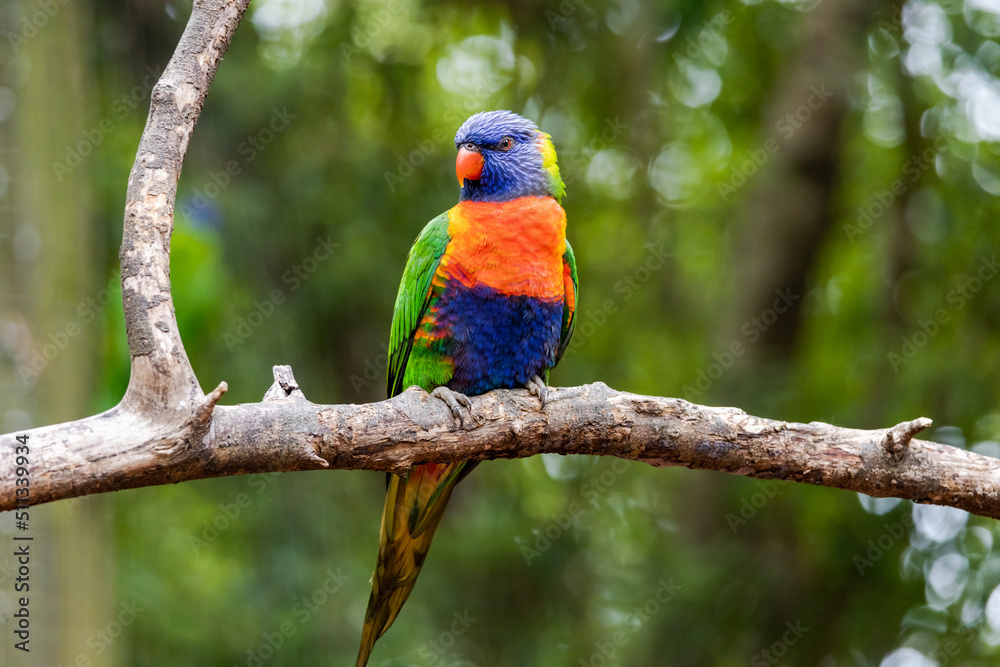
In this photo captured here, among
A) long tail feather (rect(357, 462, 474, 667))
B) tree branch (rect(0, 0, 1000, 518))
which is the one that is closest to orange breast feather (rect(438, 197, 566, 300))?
tree branch (rect(0, 0, 1000, 518))

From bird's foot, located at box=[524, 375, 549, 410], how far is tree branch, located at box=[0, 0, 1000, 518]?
0.15 ft

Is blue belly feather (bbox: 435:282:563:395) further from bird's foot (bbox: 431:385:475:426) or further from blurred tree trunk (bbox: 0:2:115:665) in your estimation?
blurred tree trunk (bbox: 0:2:115:665)

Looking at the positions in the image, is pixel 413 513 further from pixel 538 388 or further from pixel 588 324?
pixel 588 324

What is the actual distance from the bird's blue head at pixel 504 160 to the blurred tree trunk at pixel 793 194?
2.86 m

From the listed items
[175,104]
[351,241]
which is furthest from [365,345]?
[175,104]

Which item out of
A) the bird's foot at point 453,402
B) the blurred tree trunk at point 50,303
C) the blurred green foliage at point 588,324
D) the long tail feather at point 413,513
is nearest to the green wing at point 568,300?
the long tail feather at point 413,513

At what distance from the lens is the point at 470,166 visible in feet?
13.2

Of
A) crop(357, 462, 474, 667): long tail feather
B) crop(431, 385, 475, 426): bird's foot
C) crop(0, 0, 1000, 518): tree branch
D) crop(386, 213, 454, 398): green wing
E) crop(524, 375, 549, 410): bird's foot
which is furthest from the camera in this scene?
crop(386, 213, 454, 398): green wing

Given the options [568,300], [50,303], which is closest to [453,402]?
[568,300]

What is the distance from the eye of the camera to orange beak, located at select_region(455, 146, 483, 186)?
13.1 feet

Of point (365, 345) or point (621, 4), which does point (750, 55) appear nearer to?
point (621, 4)

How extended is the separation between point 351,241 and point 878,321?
3.80m

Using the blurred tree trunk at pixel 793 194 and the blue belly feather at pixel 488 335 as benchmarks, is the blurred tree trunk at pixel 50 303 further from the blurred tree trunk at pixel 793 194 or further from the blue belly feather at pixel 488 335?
the blurred tree trunk at pixel 793 194

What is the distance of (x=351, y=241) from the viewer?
18.4ft
